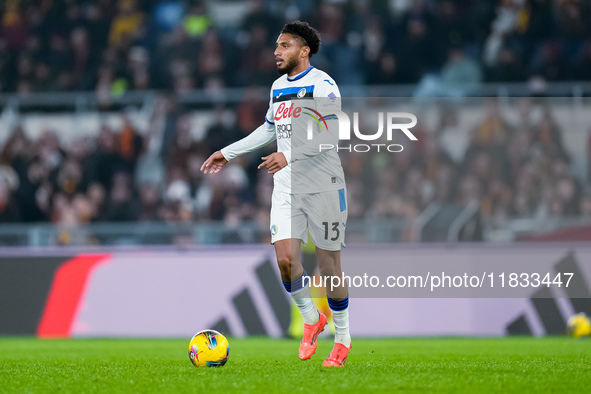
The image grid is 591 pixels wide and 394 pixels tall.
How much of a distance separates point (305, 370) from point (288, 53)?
222cm

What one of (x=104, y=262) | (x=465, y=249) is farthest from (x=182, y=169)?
(x=465, y=249)

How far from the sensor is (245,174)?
13383mm

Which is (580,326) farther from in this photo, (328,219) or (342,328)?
(328,219)

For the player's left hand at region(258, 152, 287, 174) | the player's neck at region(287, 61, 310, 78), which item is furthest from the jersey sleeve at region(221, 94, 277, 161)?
the player's left hand at region(258, 152, 287, 174)

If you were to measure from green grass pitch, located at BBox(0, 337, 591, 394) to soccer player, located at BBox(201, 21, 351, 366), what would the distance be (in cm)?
40

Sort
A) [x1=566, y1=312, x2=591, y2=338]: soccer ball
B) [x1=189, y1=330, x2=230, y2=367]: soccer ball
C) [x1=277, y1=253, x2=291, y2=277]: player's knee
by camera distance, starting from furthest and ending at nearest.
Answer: [x1=566, y1=312, x2=591, y2=338]: soccer ball
[x1=277, y1=253, x2=291, y2=277]: player's knee
[x1=189, y1=330, x2=230, y2=367]: soccer ball

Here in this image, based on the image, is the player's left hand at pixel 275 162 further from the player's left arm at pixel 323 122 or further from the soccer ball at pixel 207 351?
the soccer ball at pixel 207 351

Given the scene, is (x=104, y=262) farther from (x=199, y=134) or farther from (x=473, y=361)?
(x=473, y=361)

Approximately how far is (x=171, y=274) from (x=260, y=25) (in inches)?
226

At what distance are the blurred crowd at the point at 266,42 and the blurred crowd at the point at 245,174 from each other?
4.56 feet

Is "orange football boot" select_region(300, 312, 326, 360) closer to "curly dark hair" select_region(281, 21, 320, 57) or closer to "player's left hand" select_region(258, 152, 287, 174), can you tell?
"player's left hand" select_region(258, 152, 287, 174)

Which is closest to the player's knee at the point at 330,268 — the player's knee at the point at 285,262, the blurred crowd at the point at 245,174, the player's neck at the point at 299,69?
the player's knee at the point at 285,262

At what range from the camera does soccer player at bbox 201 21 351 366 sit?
6.30 m

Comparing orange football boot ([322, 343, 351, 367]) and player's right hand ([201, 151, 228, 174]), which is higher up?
player's right hand ([201, 151, 228, 174])
